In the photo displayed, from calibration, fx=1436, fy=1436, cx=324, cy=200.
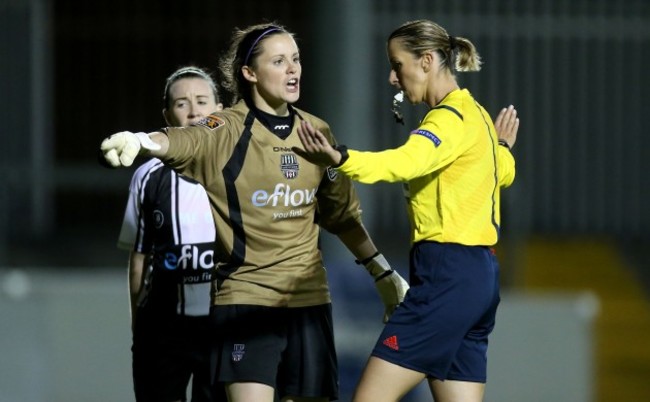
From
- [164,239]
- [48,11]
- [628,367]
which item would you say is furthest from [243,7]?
[164,239]

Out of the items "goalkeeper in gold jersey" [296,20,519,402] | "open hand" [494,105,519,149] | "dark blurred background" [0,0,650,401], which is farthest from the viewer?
"dark blurred background" [0,0,650,401]

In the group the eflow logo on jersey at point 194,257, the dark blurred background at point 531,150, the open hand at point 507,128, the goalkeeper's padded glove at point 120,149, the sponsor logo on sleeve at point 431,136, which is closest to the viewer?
the goalkeeper's padded glove at point 120,149

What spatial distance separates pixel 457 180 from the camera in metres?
4.92

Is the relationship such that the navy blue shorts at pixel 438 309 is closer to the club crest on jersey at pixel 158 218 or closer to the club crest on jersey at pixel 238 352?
the club crest on jersey at pixel 238 352

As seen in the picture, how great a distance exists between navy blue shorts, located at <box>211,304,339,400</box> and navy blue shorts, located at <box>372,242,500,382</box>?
0.30m

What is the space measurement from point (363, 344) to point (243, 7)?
15.7 ft

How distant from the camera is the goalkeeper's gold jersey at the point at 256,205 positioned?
4.98m

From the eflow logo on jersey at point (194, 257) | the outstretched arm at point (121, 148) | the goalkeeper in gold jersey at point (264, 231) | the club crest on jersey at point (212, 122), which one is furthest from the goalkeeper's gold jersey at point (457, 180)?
the eflow logo on jersey at point (194, 257)

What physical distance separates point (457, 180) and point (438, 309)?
45 cm

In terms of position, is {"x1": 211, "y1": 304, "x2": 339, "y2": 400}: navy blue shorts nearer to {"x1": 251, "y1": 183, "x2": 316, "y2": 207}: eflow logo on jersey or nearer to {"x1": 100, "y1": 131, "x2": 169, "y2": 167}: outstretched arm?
{"x1": 251, "y1": 183, "x2": 316, "y2": 207}: eflow logo on jersey

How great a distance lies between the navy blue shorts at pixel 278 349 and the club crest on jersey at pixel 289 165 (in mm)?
478

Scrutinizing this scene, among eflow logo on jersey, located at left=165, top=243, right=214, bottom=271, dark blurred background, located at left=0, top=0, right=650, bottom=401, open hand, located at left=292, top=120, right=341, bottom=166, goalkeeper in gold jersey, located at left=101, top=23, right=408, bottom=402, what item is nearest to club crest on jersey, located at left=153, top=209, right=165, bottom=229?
eflow logo on jersey, located at left=165, top=243, right=214, bottom=271

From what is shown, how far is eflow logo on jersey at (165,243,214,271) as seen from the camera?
5.76 m

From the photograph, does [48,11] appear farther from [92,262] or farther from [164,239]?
[164,239]
